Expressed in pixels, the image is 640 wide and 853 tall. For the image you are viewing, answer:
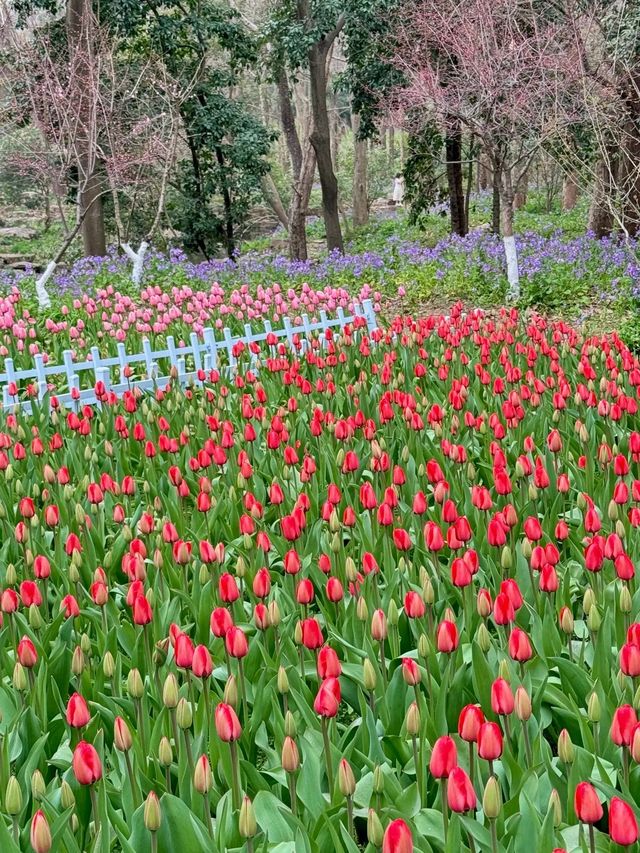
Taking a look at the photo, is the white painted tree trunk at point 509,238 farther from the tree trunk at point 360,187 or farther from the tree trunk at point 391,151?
the tree trunk at point 391,151

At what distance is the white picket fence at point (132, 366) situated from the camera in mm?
6660

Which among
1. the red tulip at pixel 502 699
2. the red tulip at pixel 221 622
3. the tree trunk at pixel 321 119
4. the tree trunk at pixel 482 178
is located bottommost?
the red tulip at pixel 502 699

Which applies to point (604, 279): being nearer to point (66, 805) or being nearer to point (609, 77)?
point (609, 77)

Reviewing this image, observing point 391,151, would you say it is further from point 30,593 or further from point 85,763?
point 85,763

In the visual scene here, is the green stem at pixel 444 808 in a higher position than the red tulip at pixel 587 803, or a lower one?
lower

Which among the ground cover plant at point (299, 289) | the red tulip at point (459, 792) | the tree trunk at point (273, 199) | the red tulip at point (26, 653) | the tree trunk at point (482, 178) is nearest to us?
the red tulip at point (459, 792)

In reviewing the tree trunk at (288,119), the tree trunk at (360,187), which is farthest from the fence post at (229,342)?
the tree trunk at (360,187)

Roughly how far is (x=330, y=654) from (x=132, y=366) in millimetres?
6222

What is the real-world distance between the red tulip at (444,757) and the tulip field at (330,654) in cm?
1

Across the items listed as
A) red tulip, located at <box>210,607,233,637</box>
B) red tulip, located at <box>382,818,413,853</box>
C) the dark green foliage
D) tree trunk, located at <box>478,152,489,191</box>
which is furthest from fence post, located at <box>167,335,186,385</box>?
tree trunk, located at <box>478,152,489,191</box>

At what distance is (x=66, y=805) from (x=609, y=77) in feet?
43.5

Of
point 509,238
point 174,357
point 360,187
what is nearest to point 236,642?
point 174,357

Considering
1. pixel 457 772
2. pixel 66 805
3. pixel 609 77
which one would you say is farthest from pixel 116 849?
pixel 609 77

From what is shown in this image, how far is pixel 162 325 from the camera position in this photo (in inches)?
324
